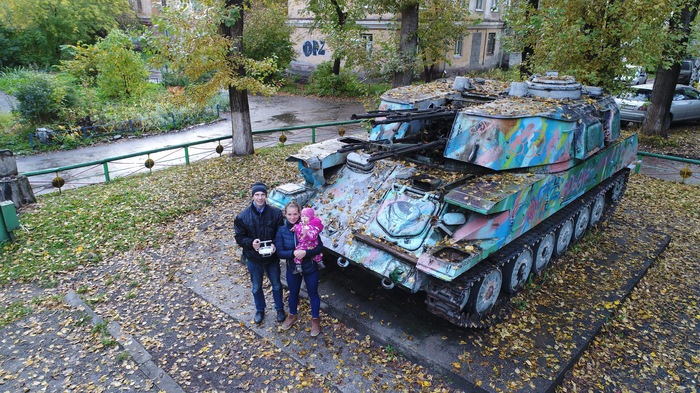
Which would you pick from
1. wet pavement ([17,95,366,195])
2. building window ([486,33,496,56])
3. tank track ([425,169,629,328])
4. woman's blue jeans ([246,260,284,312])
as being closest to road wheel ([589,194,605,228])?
tank track ([425,169,629,328])

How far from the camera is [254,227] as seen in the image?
5.83 metres

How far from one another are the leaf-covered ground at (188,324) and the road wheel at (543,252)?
115 centimetres

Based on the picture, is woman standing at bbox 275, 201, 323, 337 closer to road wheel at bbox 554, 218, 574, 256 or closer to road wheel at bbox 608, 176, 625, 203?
road wheel at bbox 554, 218, 574, 256

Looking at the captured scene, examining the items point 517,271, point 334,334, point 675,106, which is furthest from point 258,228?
point 675,106

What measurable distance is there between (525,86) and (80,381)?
25.7 feet

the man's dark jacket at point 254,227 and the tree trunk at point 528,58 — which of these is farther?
the tree trunk at point 528,58

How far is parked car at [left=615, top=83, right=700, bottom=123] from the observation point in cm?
1739

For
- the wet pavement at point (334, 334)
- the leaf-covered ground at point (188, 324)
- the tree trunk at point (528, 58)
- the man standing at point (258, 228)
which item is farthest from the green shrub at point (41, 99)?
the tree trunk at point (528, 58)

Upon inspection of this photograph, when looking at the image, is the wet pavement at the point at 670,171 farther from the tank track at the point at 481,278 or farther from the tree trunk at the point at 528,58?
the tank track at the point at 481,278

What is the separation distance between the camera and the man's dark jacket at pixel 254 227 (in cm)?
582

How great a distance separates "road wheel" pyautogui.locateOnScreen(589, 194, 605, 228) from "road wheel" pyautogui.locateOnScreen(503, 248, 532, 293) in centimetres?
277

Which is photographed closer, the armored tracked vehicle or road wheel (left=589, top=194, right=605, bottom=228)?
the armored tracked vehicle

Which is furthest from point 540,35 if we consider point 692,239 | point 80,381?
point 80,381

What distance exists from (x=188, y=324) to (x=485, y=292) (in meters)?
3.96
